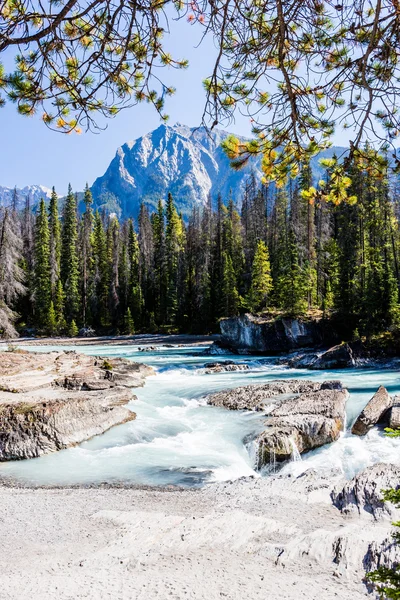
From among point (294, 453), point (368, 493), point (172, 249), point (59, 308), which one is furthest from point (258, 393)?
point (172, 249)

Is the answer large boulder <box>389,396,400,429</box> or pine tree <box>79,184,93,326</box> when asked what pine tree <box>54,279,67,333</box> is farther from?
large boulder <box>389,396,400,429</box>

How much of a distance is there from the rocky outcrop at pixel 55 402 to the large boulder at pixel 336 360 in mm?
10886

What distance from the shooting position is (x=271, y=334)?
31.7m

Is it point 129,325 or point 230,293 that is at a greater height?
point 230,293

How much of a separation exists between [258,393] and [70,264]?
153ft

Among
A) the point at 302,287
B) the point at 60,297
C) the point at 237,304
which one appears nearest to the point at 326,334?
the point at 302,287

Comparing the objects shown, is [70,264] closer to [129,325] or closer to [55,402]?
[129,325]

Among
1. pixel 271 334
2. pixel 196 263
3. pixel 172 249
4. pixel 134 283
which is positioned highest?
pixel 172 249

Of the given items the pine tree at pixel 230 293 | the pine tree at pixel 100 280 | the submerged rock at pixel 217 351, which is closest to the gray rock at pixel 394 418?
the submerged rock at pixel 217 351

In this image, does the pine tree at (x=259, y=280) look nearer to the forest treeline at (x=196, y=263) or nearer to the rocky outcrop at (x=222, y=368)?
the forest treeline at (x=196, y=263)

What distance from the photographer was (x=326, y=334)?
30.4 metres

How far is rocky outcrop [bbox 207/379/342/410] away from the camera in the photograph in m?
14.2

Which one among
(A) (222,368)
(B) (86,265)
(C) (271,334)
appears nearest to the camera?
(A) (222,368)

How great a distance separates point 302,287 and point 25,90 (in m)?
29.9
